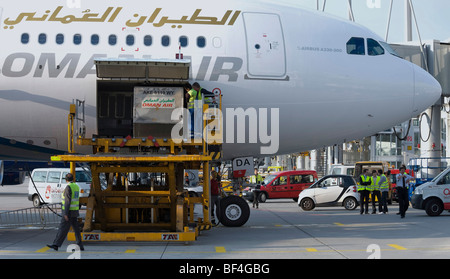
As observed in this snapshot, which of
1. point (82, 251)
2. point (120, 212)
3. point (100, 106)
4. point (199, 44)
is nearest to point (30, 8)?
point (100, 106)

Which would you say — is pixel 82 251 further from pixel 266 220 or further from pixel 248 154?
pixel 266 220

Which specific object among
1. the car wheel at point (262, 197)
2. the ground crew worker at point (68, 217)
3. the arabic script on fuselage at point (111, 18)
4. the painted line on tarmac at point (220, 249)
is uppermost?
the arabic script on fuselage at point (111, 18)

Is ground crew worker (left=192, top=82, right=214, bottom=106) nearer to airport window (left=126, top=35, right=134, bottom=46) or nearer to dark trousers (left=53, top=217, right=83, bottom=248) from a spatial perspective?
airport window (left=126, top=35, right=134, bottom=46)

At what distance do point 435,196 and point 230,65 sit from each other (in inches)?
409

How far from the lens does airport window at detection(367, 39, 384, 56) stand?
16641 millimetres

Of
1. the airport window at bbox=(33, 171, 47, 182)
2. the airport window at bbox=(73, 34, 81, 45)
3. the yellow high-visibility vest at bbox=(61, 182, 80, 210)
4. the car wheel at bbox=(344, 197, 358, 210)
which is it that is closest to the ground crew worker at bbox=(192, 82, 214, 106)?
the airport window at bbox=(73, 34, 81, 45)

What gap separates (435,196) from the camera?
21.5 metres

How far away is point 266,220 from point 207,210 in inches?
289

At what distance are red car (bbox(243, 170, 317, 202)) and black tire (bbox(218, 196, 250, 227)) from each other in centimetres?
1935

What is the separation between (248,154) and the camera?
666 inches

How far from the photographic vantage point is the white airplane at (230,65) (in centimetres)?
1477

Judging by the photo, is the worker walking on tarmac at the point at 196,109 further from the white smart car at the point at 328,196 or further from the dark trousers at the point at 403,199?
the white smart car at the point at 328,196

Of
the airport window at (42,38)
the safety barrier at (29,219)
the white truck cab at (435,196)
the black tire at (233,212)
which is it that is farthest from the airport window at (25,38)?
the white truck cab at (435,196)

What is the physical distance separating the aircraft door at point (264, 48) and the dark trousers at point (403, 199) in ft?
26.7
